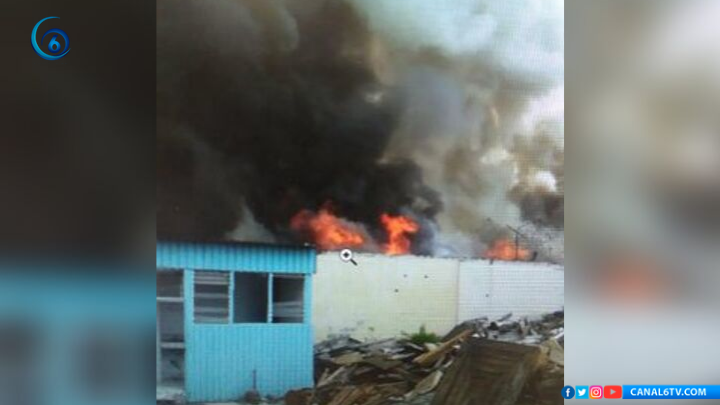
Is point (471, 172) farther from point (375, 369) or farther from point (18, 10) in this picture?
point (18, 10)

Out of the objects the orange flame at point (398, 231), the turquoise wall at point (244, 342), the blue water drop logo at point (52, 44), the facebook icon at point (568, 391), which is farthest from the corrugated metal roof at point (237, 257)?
the facebook icon at point (568, 391)

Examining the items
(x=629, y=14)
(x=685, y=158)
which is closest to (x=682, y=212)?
(x=685, y=158)

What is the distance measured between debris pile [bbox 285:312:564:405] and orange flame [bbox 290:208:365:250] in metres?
0.23

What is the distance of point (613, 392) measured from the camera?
5.61ft

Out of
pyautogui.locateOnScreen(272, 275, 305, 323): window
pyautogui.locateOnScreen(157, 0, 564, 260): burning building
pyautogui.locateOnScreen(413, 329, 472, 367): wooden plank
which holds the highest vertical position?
pyautogui.locateOnScreen(157, 0, 564, 260): burning building

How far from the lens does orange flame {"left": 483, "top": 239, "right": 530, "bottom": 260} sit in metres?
1.68

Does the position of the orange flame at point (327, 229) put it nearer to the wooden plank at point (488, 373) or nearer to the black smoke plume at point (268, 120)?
the black smoke plume at point (268, 120)

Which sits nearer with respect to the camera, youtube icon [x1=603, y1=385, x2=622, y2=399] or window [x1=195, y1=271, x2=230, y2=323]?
window [x1=195, y1=271, x2=230, y2=323]

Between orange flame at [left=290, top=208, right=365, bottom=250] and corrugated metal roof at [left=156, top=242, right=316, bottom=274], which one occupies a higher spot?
orange flame at [left=290, top=208, right=365, bottom=250]

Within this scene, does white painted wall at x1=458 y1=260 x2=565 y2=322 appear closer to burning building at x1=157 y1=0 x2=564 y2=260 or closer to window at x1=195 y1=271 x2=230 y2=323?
burning building at x1=157 y1=0 x2=564 y2=260

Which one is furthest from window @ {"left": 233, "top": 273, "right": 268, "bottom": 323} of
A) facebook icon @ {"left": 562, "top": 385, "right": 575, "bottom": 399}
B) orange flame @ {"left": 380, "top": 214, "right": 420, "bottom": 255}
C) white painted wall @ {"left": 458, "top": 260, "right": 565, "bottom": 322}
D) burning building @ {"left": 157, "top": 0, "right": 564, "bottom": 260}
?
facebook icon @ {"left": 562, "top": 385, "right": 575, "bottom": 399}

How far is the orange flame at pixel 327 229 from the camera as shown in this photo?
1606 mm

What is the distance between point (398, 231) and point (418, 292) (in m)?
0.15

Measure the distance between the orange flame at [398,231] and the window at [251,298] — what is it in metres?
0.30
